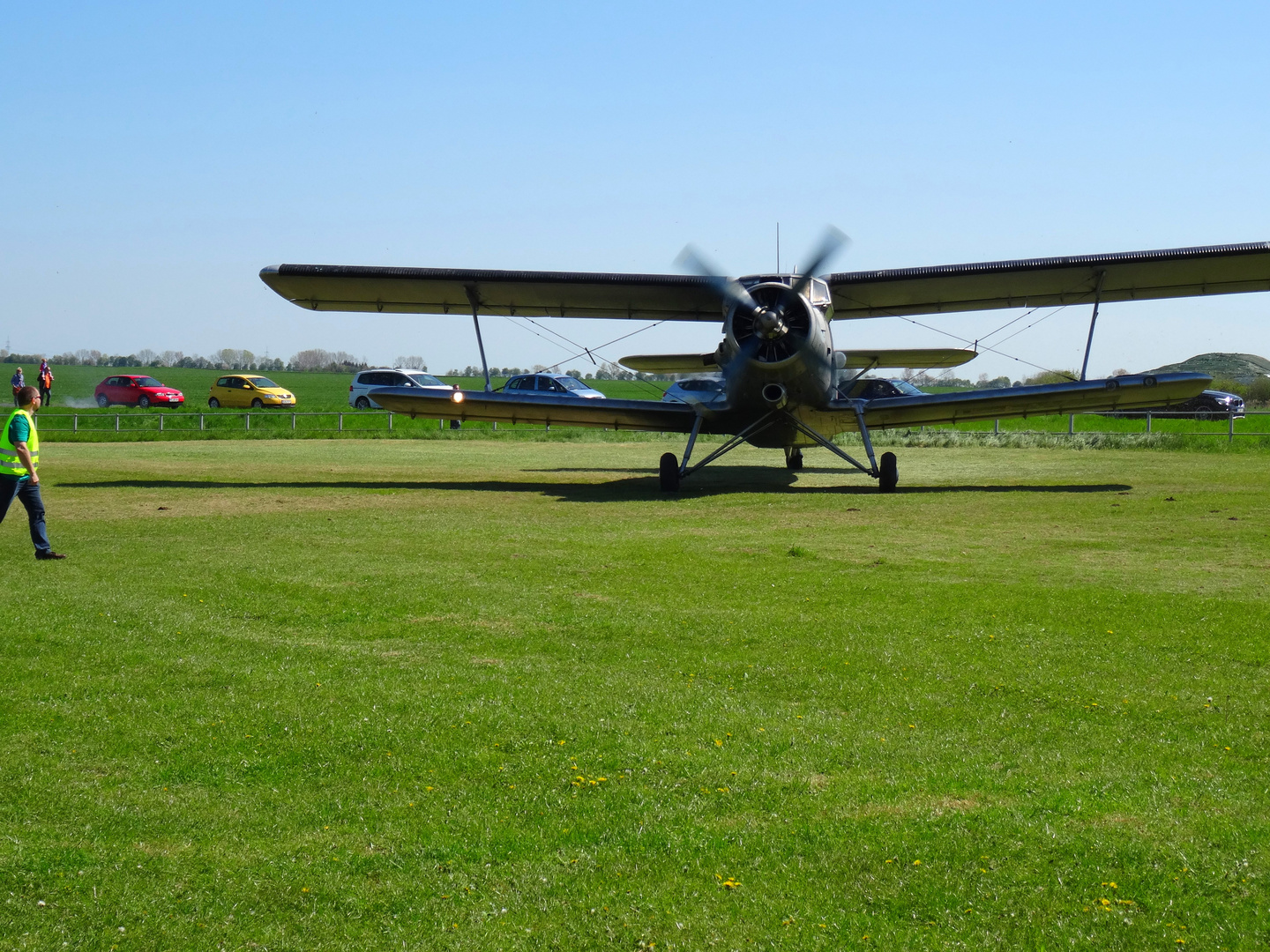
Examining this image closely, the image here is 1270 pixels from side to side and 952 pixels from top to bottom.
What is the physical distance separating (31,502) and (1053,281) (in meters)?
16.8

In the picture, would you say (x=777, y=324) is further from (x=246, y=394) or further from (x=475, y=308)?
(x=246, y=394)

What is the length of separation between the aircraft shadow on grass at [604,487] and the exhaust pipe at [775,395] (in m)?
1.59

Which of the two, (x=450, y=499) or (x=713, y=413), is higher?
(x=713, y=413)

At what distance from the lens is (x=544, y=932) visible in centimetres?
369

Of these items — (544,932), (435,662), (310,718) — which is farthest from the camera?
(435,662)

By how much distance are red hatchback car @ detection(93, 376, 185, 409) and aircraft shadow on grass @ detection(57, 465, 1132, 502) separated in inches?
1636

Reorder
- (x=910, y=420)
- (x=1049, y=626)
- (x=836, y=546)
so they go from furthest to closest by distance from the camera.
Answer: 1. (x=910, y=420)
2. (x=836, y=546)
3. (x=1049, y=626)

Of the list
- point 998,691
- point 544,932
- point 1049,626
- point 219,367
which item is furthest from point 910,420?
point 219,367

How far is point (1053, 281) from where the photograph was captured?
2012 centimetres

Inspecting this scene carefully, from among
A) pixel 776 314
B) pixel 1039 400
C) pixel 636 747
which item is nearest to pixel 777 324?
pixel 776 314

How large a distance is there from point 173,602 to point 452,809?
5.22 m

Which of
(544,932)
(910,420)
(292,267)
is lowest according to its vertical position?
(544,932)

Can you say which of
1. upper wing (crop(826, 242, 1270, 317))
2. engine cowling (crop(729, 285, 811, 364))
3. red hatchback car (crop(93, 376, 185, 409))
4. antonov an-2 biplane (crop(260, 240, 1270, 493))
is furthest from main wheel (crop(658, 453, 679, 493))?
red hatchback car (crop(93, 376, 185, 409))

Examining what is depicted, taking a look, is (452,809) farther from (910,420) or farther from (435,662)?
(910,420)
